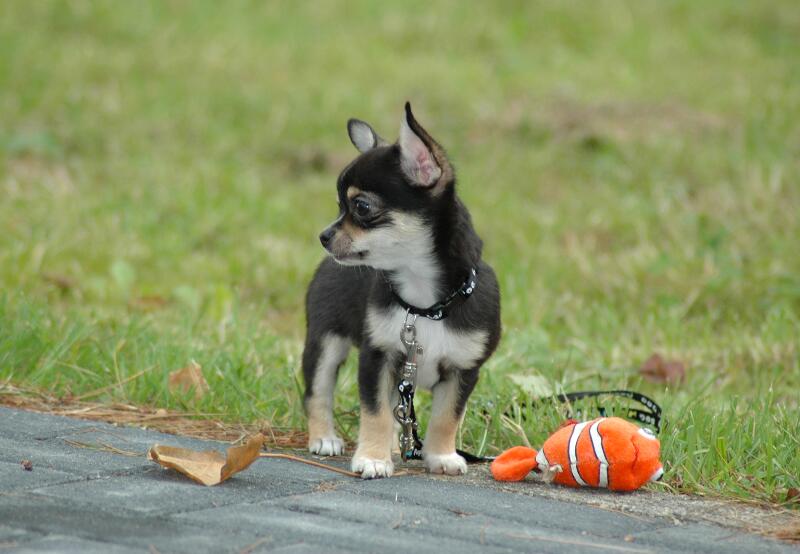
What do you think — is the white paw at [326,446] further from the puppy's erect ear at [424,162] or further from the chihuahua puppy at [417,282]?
the puppy's erect ear at [424,162]

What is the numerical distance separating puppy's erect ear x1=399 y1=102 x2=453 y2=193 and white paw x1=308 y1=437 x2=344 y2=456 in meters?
0.93

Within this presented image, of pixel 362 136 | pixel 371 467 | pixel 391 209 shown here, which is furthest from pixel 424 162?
pixel 371 467

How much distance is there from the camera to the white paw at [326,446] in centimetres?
375

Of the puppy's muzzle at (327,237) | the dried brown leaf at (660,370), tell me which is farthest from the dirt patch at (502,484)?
the dried brown leaf at (660,370)

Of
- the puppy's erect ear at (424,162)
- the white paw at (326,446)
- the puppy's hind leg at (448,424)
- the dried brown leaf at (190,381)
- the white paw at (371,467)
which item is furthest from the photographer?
the dried brown leaf at (190,381)

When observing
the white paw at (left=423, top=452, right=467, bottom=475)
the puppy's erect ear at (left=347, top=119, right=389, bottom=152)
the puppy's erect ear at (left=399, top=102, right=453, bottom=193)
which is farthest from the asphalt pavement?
the puppy's erect ear at (left=347, top=119, right=389, bottom=152)

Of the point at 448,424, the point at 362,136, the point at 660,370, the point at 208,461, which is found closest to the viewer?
the point at 208,461

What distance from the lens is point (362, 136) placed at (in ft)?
12.7

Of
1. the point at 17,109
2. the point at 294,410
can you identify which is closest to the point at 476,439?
the point at 294,410

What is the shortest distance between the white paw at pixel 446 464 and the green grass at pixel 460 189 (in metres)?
0.32

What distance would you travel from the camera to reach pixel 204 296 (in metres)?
6.55

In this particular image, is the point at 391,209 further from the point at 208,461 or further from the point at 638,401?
the point at 638,401

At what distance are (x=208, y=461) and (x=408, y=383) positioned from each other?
753 millimetres

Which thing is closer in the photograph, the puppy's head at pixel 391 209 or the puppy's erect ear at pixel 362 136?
the puppy's head at pixel 391 209
